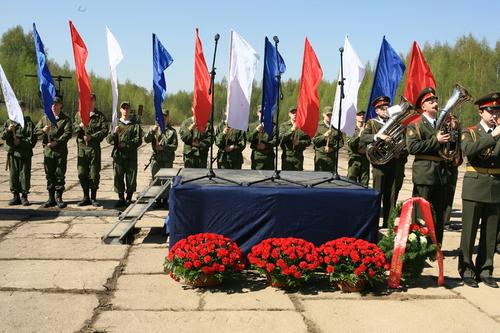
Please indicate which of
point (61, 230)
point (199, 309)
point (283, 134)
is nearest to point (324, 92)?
point (283, 134)

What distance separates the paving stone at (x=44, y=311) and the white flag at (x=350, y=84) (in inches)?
168

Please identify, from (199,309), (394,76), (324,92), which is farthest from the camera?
(324,92)

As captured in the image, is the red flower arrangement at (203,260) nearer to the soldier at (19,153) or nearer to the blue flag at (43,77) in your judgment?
the blue flag at (43,77)

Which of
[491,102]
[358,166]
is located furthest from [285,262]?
[358,166]

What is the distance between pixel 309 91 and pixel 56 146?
188 inches

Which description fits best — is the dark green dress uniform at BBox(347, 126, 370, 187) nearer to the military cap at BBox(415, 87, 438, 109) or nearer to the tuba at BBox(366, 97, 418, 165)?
the tuba at BBox(366, 97, 418, 165)

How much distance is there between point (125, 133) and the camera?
9.64 meters

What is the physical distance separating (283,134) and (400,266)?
4.71 meters

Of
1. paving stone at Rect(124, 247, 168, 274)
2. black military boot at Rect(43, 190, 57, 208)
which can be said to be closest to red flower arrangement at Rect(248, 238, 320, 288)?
paving stone at Rect(124, 247, 168, 274)

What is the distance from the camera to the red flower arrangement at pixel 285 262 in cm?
525

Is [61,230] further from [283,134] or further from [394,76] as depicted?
[394,76]

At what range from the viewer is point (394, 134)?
704 centimetres

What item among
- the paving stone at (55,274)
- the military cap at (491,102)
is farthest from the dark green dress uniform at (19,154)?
the military cap at (491,102)

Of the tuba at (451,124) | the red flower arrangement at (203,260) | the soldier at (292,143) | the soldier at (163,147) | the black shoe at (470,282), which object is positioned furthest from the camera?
the soldier at (163,147)
